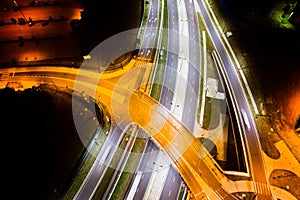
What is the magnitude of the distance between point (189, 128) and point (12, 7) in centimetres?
7366

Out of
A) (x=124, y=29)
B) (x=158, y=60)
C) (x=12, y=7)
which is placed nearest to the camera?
(x=158, y=60)

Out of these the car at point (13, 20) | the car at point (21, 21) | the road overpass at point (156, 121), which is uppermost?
the car at point (21, 21)

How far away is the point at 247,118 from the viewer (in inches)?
2208

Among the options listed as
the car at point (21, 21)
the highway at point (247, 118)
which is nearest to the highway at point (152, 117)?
the highway at point (247, 118)

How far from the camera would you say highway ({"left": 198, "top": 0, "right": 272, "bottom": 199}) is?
47.4 meters

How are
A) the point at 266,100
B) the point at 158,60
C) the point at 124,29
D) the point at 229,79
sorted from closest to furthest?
the point at 266,100
the point at 229,79
the point at 158,60
the point at 124,29

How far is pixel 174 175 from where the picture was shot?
48.8 metres

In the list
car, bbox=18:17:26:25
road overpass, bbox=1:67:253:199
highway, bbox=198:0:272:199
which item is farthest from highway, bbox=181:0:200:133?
car, bbox=18:17:26:25

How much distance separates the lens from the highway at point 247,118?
A: 4741 cm

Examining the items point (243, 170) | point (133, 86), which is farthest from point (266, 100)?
point (133, 86)

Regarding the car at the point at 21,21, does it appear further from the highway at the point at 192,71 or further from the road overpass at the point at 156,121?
the highway at the point at 192,71

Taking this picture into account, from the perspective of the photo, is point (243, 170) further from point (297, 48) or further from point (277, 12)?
point (277, 12)

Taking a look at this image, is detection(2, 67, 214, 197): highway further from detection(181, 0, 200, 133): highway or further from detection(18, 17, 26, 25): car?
detection(18, 17, 26, 25): car

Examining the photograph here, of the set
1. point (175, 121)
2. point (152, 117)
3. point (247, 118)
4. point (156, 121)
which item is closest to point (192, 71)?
point (175, 121)
